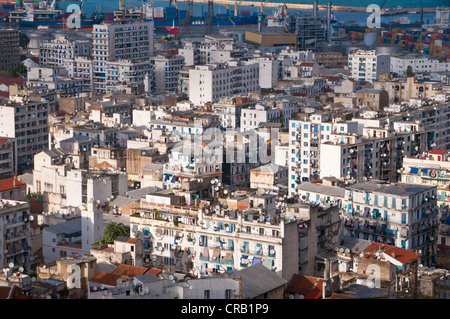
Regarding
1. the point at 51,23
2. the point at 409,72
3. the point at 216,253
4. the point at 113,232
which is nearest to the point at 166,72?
the point at 409,72

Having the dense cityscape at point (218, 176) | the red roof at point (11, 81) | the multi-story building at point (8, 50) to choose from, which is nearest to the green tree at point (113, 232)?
the dense cityscape at point (218, 176)

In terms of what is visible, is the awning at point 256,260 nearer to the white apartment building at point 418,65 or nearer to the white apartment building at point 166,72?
the white apartment building at point 166,72

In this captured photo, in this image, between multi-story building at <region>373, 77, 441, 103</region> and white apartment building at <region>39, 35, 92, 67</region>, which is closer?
multi-story building at <region>373, 77, 441, 103</region>

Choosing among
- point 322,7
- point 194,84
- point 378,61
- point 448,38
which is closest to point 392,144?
point 194,84

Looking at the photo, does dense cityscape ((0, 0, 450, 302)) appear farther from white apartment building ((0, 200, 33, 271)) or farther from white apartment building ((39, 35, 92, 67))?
white apartment building ((39, 35, 92, 67))

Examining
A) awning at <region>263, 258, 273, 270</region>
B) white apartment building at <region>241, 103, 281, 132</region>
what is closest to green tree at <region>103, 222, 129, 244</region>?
awning at <region>263, 258, 273, 270</region>
